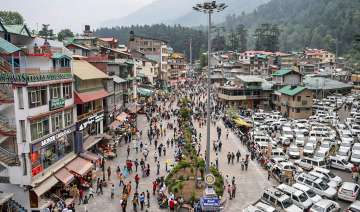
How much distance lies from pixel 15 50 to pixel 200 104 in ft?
158

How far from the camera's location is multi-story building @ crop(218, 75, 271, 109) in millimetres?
70250

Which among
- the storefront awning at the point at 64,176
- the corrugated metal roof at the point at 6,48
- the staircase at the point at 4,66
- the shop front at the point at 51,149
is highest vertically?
the corrugated metal roof at the point at 6,48

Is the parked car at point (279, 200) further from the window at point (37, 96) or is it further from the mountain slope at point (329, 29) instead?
the mountain slope at point (329, 29)

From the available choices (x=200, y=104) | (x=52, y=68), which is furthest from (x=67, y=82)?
(x=200, y=104)

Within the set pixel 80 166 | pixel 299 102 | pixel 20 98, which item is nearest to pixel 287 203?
pixel 80 166

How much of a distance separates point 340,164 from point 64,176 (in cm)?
2541

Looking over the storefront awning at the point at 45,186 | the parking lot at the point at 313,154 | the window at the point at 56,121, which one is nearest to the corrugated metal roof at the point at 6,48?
the window at the point at 56,121

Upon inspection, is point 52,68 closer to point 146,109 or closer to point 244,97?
point 146,109

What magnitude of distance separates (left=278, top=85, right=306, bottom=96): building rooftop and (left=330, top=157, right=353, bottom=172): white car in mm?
26145

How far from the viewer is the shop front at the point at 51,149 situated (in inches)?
930

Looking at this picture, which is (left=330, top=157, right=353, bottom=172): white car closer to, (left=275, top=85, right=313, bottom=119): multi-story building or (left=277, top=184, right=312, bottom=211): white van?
(left=277, top=184, right=312, bottom=211): white van

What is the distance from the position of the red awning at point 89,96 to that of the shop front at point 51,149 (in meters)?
2.44

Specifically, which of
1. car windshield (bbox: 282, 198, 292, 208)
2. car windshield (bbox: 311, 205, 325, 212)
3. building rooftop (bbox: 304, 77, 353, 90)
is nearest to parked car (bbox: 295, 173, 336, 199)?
car windshield (bbox: 311, 205, 325, 212)

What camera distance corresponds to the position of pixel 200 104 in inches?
2717
